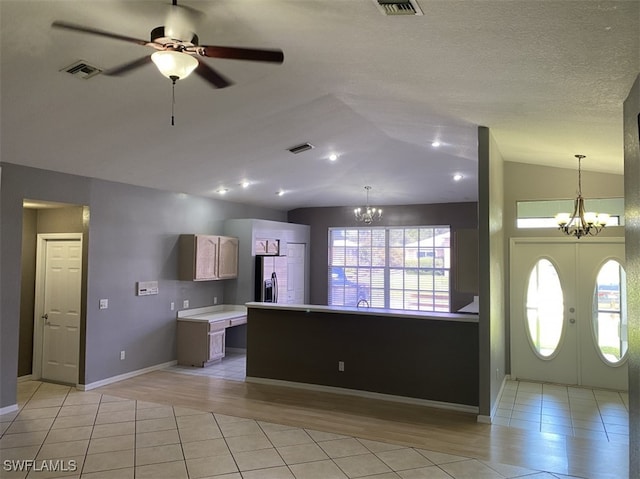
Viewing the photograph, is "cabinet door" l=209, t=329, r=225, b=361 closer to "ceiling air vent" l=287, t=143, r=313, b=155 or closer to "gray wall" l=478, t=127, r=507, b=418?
"ceiling air vent" l=287, t=143, r=313, b=155

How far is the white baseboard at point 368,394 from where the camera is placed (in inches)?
192

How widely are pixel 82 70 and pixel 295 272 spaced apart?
678 centimetres

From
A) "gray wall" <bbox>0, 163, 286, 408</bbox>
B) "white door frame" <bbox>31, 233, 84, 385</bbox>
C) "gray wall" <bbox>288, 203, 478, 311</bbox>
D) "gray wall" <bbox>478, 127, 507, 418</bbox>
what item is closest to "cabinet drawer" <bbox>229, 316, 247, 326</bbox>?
"gray wall" <bbox>0, 163, 286, 408</bbox>

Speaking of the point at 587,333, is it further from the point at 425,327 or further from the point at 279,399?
the point at 279,399

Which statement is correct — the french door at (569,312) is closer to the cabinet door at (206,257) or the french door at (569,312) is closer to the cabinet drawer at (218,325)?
the cabinet drawer at (218,325)

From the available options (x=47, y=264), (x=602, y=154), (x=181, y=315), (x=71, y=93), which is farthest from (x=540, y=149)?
(x=47, y=264)

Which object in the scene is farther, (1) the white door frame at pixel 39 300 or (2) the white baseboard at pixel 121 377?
(1) the white door frame at pixel 39 300

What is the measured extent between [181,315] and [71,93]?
429 centimetres

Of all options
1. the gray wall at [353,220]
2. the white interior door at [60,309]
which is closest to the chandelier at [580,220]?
the gray wall at [353,220]

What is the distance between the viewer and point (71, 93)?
3.57 m

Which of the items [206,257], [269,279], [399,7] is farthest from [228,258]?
[399,7]

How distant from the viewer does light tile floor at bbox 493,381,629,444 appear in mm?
4350

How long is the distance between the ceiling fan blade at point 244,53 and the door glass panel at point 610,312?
18.0ft

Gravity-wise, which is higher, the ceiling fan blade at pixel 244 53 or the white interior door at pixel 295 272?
the ceiling fan blade at pixel 244 53
